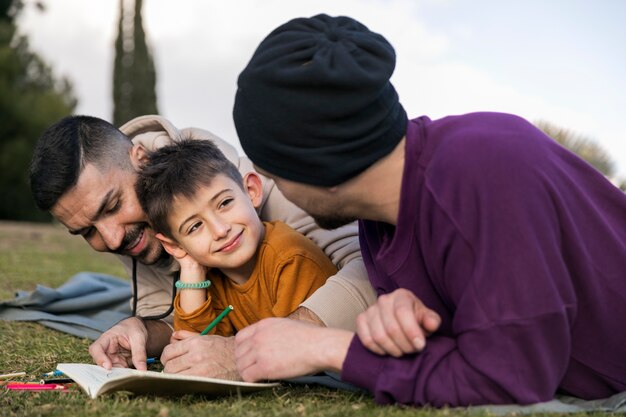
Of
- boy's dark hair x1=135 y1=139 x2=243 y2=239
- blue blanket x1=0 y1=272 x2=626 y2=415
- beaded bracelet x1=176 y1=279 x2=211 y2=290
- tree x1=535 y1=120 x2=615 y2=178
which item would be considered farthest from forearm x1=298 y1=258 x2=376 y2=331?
tree x1=535 y1=120 x2=615 y2=178

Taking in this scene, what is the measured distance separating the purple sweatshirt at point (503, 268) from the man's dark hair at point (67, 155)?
6.22ft

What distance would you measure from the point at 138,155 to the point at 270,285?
1120 millimetres

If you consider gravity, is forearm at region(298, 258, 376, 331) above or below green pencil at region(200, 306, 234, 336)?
above

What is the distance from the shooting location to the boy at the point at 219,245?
3248 mm

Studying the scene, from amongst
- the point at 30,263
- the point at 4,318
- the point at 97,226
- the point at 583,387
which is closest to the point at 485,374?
the point at 583,387

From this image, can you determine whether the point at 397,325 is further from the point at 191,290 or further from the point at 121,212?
the point at 121,212

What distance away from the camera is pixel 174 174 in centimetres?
332

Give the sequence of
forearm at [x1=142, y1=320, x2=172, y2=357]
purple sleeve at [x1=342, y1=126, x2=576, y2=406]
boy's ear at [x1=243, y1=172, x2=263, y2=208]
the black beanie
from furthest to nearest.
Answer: boy's ear at [x1=243, y1=172, x2=263, y2=208]
forearm at [x1=142, y1=320, x2=172, y2=357]
the black beanie
purple sleeve at [x1=342, y1=126, x2=576, y2=406]

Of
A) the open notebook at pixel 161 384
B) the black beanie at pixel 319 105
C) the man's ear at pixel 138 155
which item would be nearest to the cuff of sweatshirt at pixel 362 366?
the open notebook at pixel 161 384

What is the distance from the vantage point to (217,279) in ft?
11.8

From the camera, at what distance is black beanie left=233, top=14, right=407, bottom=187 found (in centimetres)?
219

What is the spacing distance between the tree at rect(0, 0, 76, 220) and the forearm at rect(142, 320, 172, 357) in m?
17.2

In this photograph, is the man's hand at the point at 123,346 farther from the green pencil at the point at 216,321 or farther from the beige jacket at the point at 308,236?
the beige jacket at the point at 308,236

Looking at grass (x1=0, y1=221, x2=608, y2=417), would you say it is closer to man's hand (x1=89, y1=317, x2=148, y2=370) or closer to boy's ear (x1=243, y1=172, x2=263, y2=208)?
man's hand (x1=89, y1=317, x2=148, y2=370)
